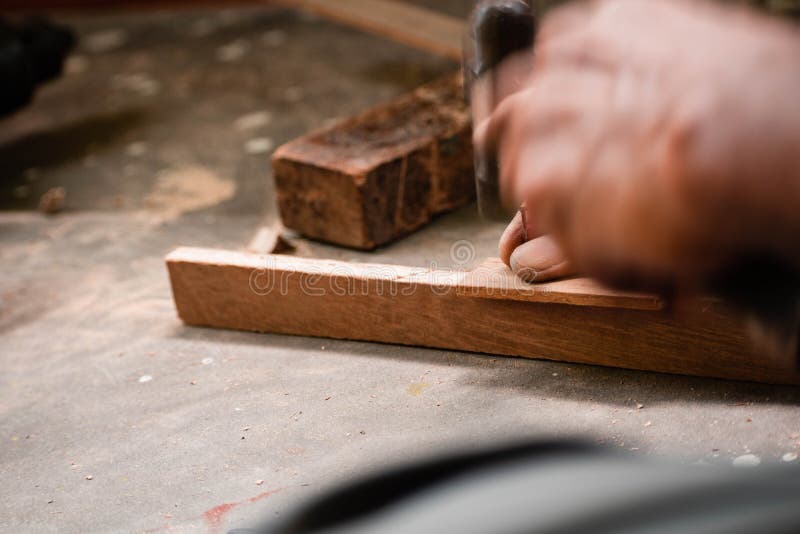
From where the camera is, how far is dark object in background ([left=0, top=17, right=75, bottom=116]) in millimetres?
4098

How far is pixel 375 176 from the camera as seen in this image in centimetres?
298

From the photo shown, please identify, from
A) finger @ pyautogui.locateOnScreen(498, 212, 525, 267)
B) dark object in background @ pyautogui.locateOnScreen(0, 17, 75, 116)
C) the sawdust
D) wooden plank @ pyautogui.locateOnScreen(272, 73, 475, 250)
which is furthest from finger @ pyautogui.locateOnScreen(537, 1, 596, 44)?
dark object in background @ pyautogui.locateOnScreen(0, 17, 75, 116)

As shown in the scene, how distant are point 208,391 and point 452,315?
641 mm

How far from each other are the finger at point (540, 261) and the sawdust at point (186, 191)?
6.20 feet

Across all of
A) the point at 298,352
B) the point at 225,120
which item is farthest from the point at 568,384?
the point at 225,120

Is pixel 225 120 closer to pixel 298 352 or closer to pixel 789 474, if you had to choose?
pixel 298 352

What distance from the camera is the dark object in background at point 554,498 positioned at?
0.67m

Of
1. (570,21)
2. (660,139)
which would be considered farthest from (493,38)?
(660,139)

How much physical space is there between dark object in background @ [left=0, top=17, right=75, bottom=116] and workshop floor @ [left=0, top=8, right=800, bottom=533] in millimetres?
379

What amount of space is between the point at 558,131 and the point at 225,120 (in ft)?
13.1

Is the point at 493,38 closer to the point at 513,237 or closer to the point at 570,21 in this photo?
the point at 570,21

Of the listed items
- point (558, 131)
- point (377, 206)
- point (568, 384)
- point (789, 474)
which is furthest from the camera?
point (377, 206)

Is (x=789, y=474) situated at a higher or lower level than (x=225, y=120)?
higher

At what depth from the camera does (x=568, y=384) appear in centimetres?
209
